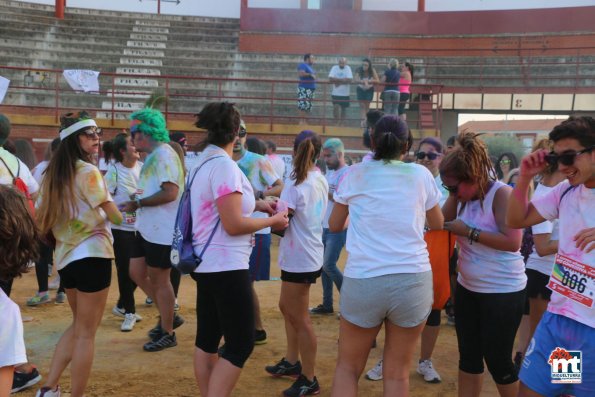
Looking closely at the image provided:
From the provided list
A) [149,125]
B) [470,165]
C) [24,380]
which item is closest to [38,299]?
[24,380]

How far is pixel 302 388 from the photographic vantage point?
448 centimetres

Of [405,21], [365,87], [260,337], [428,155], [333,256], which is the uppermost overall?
[405,21]

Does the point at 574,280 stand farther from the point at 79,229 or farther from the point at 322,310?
the point at 322,310

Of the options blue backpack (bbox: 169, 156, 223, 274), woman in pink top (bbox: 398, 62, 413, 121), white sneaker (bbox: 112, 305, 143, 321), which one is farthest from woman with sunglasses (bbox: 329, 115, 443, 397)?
woman in pink top (bbox: 398, 62, 413, 121)

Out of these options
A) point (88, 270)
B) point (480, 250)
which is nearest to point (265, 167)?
point (88, 270)

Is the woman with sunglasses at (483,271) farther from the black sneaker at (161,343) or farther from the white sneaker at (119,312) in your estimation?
the white sneaker at (119,312)

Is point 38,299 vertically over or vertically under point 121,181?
under

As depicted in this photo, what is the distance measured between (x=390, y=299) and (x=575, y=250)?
86cm

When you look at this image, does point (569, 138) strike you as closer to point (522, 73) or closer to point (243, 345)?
point (243, 345)

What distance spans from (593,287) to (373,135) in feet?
4.16

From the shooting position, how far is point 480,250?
3520mm

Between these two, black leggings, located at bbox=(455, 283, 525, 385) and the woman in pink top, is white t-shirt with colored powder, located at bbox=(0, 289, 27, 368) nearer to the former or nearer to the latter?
black leggings, located at bbox=(455, 283, 525, 385)

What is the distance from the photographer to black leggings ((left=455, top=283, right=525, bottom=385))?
3434 mm

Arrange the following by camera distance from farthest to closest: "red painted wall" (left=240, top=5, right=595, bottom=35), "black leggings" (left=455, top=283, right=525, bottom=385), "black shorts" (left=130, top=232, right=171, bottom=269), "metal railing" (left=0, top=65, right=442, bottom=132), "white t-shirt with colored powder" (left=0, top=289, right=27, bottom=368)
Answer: "red painted wall" (left=240, top=5, right=595, bottom=35) → "metal railing" (left=0, top=65, right=442, bottom=132) → "black shorts" (left=130, top=232, right=171, bottom=269) → "black leggings" (left=455, top=283, right=525, bottom=385) → "white t-shirt with colored powder" (left=0, top=289, right=27, bottom=368)
